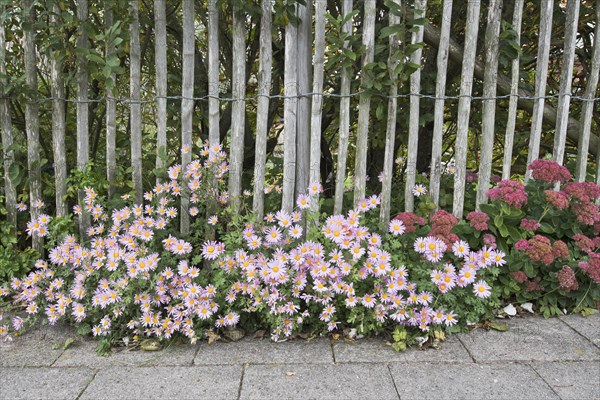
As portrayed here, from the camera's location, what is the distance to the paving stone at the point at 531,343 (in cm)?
228

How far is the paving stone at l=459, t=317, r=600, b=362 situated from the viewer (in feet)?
7.47

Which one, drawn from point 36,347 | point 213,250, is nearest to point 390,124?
point 213,250

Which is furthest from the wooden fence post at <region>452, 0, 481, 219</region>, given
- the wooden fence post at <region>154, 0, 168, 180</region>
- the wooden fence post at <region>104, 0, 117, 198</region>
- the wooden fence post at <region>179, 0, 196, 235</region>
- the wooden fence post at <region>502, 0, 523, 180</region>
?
the wooden fence post at <region>104, 0, 117, 198</region>

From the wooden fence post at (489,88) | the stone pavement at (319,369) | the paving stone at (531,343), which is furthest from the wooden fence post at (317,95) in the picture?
the paving stone at (531,343)

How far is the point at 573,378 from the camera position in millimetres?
2086

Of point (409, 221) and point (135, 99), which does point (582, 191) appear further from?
point (135, 99)

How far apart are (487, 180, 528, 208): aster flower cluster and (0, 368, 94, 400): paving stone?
7.67 ft

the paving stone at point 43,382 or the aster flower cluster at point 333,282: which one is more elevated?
the aster flower cluster at point 333,282

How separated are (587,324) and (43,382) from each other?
286 cm

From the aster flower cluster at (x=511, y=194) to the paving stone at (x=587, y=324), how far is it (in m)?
0.74

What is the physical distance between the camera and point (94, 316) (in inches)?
98.5

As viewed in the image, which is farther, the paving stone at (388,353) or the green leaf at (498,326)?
the green leaf at (498,326)

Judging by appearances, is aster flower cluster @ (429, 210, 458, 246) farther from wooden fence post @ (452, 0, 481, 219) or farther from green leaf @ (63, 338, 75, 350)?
green leaf @ (63, 338, 75, 350)

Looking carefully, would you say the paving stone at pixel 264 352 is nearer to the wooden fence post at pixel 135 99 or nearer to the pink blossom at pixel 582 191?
the wooden fence post at pixel 135 99
